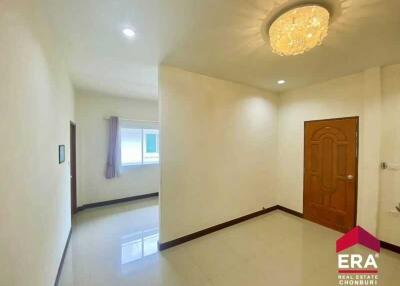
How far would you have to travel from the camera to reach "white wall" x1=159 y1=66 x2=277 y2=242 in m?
Answer: 2.53

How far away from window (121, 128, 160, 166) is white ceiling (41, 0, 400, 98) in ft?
5.72

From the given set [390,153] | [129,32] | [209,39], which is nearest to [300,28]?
[209,39]

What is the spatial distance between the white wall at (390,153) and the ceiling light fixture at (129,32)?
3.41m

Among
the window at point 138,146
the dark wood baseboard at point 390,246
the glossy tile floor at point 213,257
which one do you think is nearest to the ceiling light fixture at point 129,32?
the glossy tile floor at point 213,257

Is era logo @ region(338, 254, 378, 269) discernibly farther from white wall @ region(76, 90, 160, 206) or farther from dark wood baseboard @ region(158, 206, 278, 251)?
white wall @ region(76, 90, 160, 206)

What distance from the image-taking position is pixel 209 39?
1861 mm

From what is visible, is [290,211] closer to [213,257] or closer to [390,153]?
[390,153]

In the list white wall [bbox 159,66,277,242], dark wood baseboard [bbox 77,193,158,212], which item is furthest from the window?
white wall [bbox 159,66,277,242]

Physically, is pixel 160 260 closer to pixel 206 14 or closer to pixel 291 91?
pixel 206 14

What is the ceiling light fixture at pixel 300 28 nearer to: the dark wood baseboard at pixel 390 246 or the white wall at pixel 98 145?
the dark wood baseboard at pixel 390 246

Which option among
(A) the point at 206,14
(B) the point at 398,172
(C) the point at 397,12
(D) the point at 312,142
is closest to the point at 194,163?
(A) the point at 206,14

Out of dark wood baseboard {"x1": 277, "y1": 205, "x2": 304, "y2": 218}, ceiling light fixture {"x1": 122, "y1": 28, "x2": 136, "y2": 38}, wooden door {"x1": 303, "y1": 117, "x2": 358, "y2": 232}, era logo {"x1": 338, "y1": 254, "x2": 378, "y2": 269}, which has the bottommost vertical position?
era logo {"x1": 338, "y1": 254, "x2": 378, "y2": 269}

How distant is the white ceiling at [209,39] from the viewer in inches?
55.8

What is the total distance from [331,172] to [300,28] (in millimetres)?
2648
